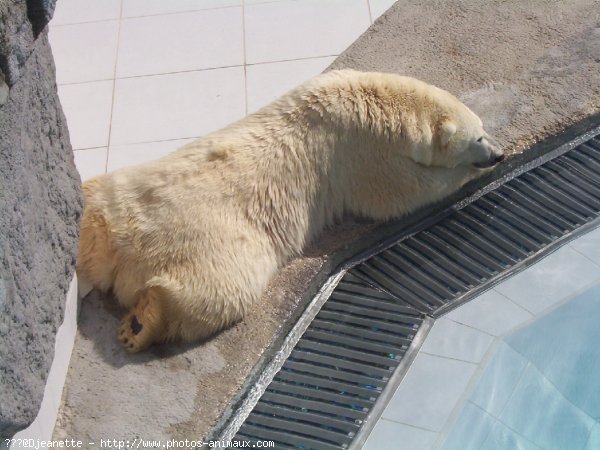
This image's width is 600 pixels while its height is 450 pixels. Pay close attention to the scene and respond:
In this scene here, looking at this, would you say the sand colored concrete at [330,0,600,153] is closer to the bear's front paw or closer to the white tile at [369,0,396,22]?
the white tile at [369,0,396,22]

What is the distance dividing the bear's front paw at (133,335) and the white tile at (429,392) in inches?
37.3

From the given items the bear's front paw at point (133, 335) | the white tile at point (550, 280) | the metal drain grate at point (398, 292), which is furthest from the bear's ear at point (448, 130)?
the bear's front paw at point (133, 335)

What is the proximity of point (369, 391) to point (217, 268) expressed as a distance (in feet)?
2.43

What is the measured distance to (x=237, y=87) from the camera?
15.3 feet

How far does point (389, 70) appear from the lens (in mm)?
4160

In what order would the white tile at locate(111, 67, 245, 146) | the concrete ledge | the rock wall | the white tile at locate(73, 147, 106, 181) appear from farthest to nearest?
the white tile at locate(111, 67, 245, 146) < the white tile at locate(73, 147, 106, 181) < the concrete ledge < the rock wall

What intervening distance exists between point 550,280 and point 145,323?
66.7 inches

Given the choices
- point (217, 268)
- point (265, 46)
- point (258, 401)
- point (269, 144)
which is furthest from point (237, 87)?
point (258, 401)

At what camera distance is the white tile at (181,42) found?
4.91 meters

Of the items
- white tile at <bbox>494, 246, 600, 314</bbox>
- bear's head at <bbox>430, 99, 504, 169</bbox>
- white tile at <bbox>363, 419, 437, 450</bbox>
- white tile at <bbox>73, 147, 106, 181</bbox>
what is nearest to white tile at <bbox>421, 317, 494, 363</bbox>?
white tile at <bbox>494, 246, 600, 314</bbox>

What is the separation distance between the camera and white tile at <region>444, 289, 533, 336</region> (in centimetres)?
325

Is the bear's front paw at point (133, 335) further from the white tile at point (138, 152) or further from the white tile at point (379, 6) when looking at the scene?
the white tile at point (379, 6)

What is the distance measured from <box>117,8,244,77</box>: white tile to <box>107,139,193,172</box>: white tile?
2.27 ft

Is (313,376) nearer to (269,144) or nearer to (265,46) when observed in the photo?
(269,144)
